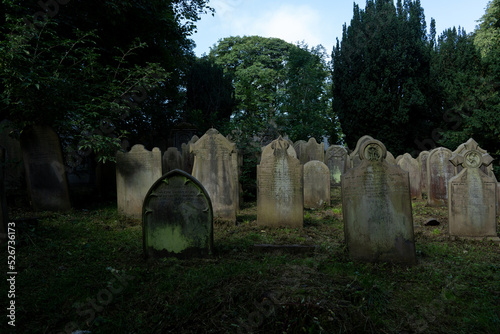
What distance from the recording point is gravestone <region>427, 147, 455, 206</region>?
32.2 ft

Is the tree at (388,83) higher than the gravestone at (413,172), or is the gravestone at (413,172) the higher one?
the tree at (388,83)

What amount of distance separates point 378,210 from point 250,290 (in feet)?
7.57

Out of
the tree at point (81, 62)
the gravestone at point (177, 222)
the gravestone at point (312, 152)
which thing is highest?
the tree at point (81, 62)

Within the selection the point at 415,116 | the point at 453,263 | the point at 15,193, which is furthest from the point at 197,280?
the point at 415,116

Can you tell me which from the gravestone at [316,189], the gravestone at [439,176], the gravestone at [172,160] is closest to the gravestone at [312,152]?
the gravestone at [316,189]

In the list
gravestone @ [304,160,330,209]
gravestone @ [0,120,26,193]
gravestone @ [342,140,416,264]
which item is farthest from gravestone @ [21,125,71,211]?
gravestone @ [342,140,416,264]

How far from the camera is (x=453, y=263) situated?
457 cm

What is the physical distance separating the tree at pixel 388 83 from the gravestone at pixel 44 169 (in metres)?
16.3

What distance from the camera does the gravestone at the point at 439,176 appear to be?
9.83 meters

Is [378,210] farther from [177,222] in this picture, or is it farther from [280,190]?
[177,222]

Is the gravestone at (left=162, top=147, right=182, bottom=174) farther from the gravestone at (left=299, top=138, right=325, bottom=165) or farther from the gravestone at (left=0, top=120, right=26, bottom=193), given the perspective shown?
the gravestone at (left=299, top=138, right=325, bottom=165)

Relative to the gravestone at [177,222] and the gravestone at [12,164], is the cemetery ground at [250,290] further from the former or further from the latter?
the gravestone at [12,164]

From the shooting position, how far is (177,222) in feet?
15.6

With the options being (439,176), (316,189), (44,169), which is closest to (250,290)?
(316,189)
